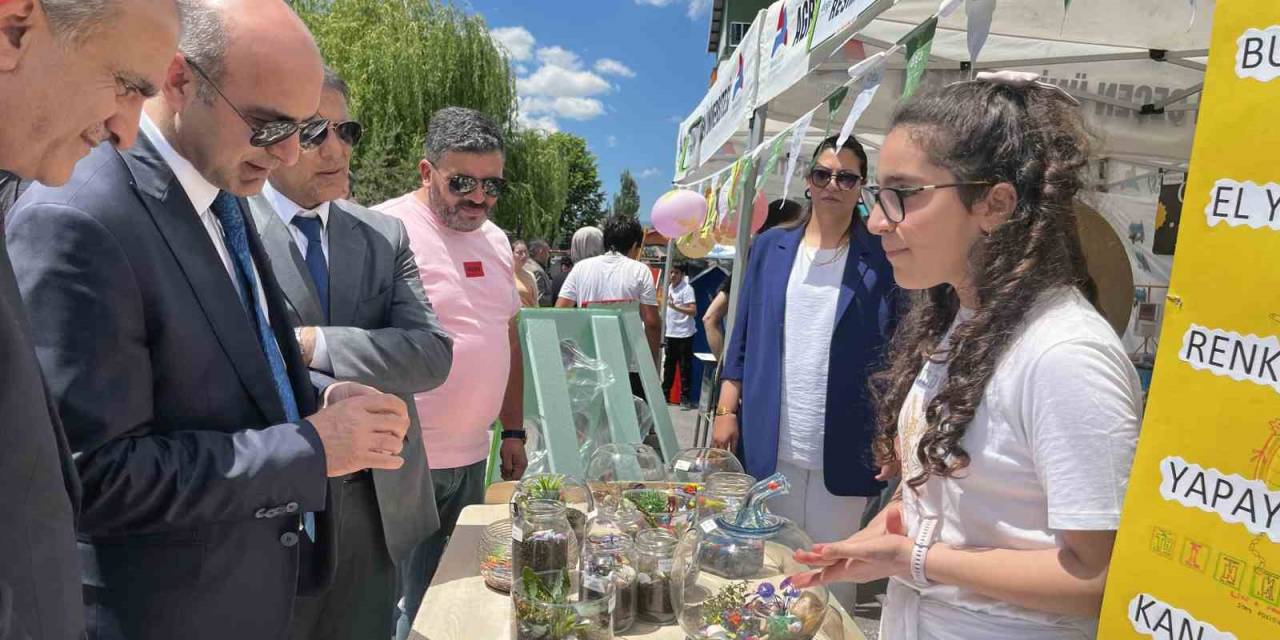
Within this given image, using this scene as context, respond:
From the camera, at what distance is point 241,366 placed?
1.16 metres

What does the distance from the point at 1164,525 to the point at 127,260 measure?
148cm

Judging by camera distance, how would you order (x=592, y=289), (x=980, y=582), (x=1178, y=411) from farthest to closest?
(x=592, y=289)
(x=980, y=582)
(x=1178, y=411)

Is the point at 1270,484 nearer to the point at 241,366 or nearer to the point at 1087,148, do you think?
the point at 1087,148

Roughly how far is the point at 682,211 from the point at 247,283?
13.9 feet

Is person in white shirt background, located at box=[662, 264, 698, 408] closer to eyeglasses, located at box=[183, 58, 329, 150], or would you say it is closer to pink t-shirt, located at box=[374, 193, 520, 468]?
pink t-shirt, located at box=[374, 193, 520, 468]

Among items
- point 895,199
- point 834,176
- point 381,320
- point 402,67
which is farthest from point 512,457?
point 402,67

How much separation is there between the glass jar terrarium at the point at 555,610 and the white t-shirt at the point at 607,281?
4041 millimetres

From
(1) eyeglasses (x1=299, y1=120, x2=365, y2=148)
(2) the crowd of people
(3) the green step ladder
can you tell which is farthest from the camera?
(3) the green step ladder

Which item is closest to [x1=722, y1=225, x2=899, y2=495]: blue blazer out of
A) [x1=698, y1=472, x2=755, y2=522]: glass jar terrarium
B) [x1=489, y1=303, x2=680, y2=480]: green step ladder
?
[x1=489, y1=303, x2=680, y2=480]: green step ladder

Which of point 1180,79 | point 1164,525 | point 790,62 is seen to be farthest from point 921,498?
point 1180,79

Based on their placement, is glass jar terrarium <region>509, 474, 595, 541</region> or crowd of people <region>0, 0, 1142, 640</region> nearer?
crowd of people <region>0, 0, 1142, 640</region>

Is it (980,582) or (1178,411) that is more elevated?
(1178,411)

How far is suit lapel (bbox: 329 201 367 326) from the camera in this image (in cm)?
184

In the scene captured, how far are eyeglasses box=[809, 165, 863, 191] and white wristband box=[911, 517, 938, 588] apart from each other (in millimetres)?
1582
